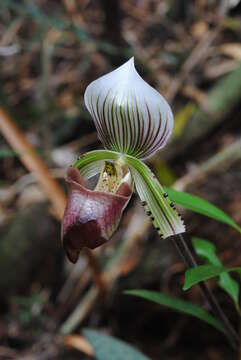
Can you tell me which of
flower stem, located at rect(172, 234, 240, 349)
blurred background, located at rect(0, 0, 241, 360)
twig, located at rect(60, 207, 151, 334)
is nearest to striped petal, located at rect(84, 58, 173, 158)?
flower stem, located at rect(172, 234, 240, 349)

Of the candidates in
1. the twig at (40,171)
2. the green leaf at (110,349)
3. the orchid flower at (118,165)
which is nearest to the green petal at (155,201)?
the orchid flower at (118,165)

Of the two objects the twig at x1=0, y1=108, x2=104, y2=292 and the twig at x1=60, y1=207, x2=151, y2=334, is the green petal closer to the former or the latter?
the twig at x1=0, y1=108, x2=104, y2=292

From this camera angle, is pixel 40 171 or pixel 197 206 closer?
pixel 197 206

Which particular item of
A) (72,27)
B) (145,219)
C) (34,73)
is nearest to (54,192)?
(145,219)

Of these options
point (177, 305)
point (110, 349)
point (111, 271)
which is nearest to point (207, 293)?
point (177, 305)

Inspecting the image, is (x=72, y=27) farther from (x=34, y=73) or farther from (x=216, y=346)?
(x=216, y=346)

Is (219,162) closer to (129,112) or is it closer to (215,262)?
(215,262)

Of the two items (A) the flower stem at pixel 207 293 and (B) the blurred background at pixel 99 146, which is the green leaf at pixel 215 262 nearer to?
(A) the flower stem at pixel 207 293
